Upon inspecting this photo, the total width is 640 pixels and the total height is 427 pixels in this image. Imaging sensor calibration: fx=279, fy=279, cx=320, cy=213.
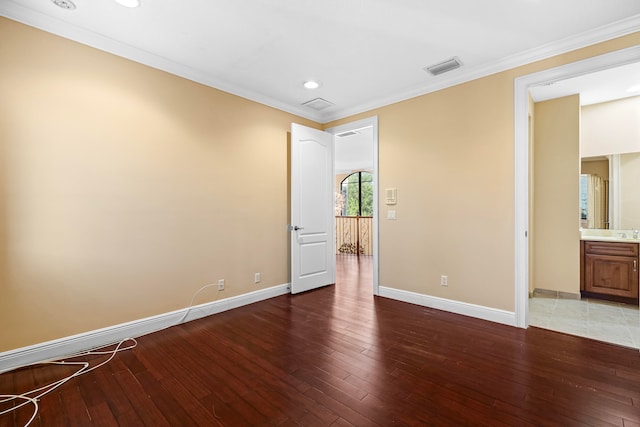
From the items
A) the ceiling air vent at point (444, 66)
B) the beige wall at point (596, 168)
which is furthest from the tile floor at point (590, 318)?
the ceiling air vent at point (444, 66)

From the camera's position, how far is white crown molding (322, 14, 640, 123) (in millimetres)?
2363

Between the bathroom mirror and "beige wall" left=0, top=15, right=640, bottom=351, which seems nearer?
"beige wall" left=0, top=15, right=640, bottom=351

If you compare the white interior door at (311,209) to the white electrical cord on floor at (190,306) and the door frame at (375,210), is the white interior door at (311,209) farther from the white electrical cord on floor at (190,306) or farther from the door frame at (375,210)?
the white electrical cord on floor at (190,306)

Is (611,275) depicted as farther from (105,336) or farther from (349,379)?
(105,336)

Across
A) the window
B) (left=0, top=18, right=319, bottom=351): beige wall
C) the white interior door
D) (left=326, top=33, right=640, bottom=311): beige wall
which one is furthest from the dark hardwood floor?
the window

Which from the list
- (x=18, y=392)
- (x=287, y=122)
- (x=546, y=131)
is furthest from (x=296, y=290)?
(x=546, y=131)

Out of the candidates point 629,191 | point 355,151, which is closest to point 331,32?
point 629,191

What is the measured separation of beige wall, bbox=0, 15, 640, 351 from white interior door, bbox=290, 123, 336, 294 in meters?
0.21

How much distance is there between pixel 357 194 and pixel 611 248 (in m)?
6.49

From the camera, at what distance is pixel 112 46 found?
259 cm

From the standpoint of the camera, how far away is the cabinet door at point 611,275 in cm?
352

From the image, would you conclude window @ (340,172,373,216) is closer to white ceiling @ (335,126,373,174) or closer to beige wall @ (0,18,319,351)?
white ceiling @ (335,126,373,174)

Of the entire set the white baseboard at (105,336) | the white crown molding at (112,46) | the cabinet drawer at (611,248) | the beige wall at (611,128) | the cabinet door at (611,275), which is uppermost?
the white crown molding at (112,46)

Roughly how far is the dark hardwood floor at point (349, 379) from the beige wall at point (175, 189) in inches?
21.1
